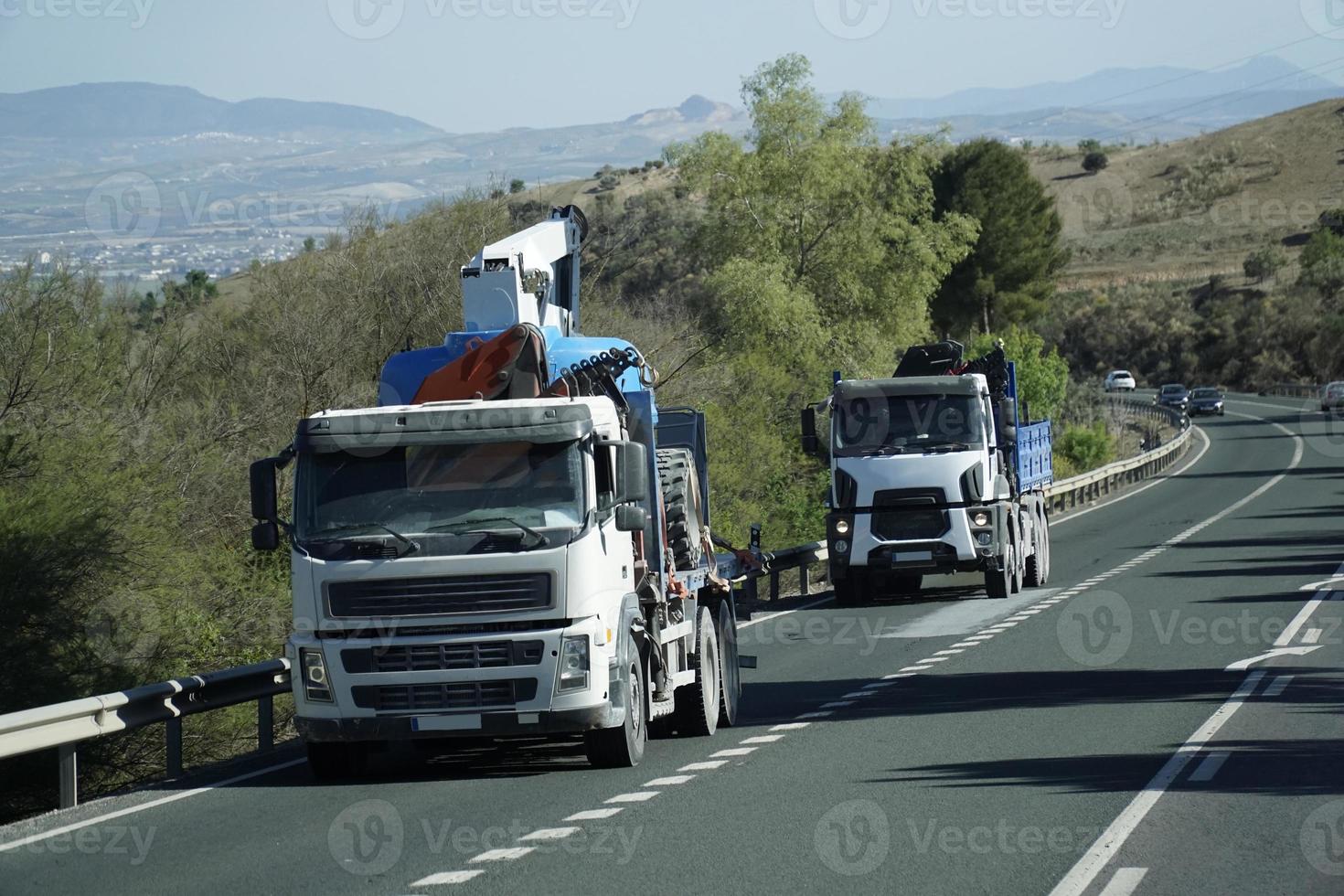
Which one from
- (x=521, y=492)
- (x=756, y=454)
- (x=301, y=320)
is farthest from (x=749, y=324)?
(x=521, y=492)

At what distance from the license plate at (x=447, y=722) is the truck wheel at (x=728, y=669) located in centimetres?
345

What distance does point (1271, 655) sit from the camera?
17.3 meters

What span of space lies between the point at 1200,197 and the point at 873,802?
161851 mm

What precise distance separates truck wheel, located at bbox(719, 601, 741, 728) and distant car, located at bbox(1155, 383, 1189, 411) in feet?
259

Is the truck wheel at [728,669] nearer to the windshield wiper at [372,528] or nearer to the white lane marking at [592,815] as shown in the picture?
the windshield wiper at [372,528]

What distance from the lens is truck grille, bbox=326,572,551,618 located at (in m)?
10.9

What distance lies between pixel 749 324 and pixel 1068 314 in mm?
81197

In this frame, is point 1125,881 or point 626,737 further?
point 626,737

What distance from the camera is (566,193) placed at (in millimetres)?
116312

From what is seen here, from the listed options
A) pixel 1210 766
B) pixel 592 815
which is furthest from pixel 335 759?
pixel 1210 766

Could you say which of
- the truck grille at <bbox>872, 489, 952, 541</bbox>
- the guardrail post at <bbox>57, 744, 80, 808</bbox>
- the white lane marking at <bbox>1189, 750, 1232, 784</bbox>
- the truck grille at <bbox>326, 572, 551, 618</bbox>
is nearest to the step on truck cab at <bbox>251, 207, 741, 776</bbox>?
the truck grille at <bbox>326, 572, 551, 618</bbox>

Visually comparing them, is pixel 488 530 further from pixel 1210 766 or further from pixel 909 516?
pixel 909 516

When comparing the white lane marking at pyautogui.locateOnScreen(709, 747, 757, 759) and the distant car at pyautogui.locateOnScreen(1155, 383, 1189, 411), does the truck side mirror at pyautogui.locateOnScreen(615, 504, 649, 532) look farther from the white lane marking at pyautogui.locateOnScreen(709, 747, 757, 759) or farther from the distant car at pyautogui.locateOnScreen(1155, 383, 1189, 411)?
the distant car at pyautogui.locateOnScreen(1155, 383, 1189, 411)

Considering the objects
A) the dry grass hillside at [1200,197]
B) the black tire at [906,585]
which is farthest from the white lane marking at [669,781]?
the dry grass hillside at [1200,197]
